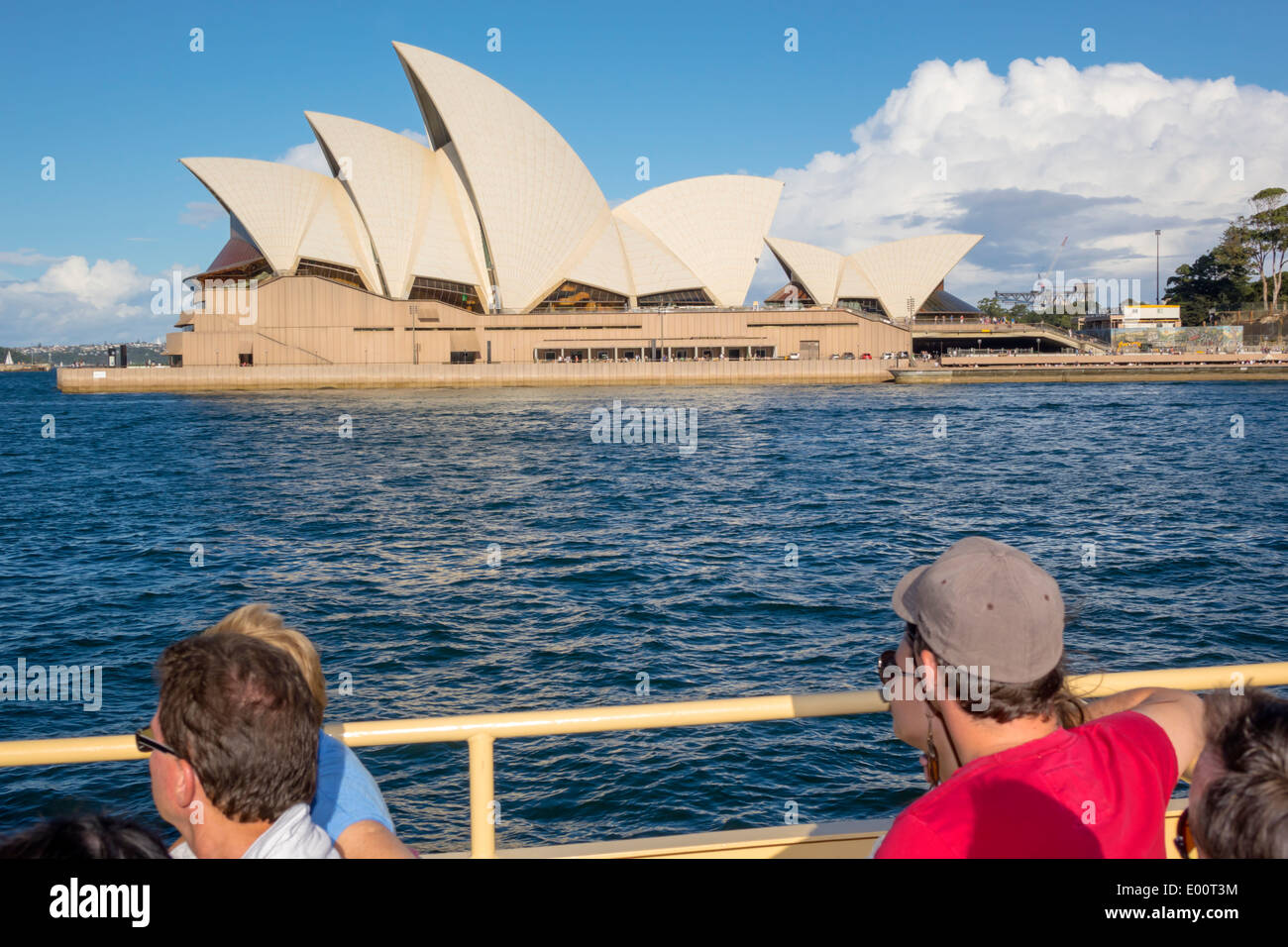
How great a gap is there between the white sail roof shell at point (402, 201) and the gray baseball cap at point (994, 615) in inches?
2520

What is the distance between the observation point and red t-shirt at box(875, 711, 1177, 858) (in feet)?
5.12

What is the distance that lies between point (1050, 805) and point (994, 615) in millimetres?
336

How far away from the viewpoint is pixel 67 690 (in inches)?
373

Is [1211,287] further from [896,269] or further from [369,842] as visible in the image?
[369,842]

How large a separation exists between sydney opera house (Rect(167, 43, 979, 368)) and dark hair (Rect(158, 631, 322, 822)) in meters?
62.4

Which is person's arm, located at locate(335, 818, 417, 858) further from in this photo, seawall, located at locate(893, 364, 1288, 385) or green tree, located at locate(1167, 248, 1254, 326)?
green tree, located at locate(1167, 248, 1254, 326)

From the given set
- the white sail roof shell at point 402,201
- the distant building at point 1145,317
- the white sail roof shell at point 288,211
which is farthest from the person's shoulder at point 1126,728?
the distant building at point 1145,317

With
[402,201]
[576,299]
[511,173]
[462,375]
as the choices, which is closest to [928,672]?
[462,375]

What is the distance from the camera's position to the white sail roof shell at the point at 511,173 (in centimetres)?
5953

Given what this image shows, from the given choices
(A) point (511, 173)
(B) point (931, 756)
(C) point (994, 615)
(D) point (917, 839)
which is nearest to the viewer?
(D) point (917, 839)

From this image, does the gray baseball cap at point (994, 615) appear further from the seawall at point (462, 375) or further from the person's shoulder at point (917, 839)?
the seawall at point (462, 375)

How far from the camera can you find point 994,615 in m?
1.73

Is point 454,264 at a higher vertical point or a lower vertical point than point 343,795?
higher

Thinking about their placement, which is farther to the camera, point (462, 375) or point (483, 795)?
point (462, 375)
